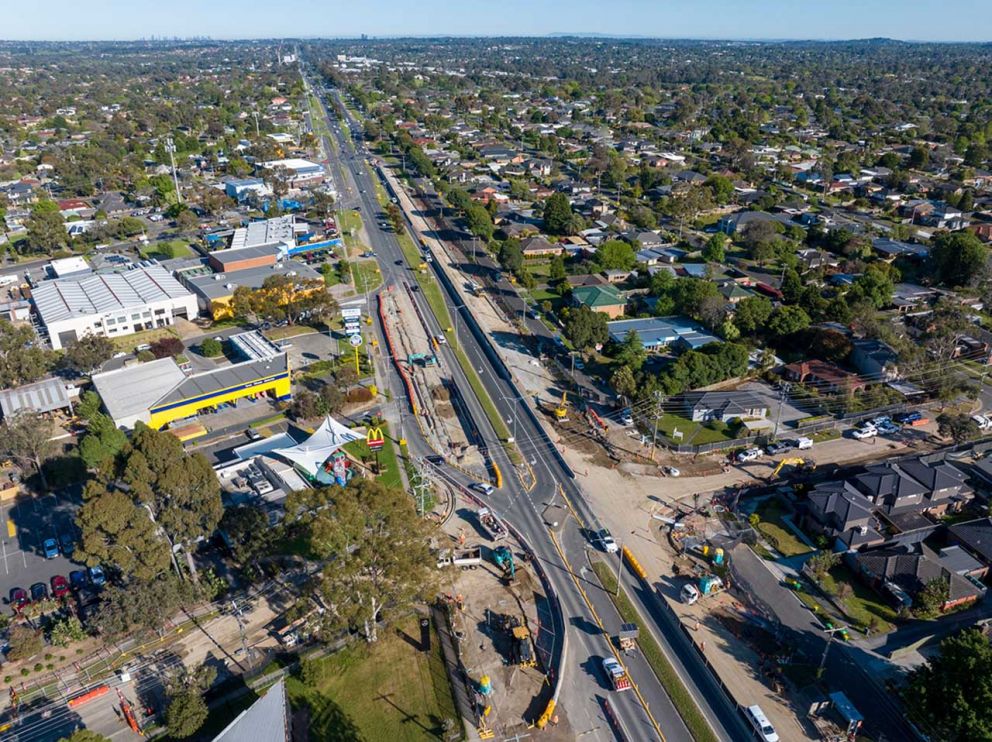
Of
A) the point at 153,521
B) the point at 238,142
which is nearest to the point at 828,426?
the point at 153,521

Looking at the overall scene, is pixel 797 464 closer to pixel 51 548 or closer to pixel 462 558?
pixel 462 558

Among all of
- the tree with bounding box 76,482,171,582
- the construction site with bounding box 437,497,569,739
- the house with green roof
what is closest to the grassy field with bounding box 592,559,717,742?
the construction site with bounding box 437,497,569,739

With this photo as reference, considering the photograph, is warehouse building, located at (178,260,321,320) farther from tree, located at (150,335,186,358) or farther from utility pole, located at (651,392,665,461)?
utility pole, located at (651,392,665,461)

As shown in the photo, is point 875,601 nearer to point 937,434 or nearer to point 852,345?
point 937,434

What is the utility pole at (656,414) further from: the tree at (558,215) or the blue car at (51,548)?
the tree at (558,215)

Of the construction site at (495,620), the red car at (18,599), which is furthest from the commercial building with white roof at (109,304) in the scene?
the construction site at (495,620)

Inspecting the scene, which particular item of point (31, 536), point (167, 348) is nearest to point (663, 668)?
point (31, 536)
